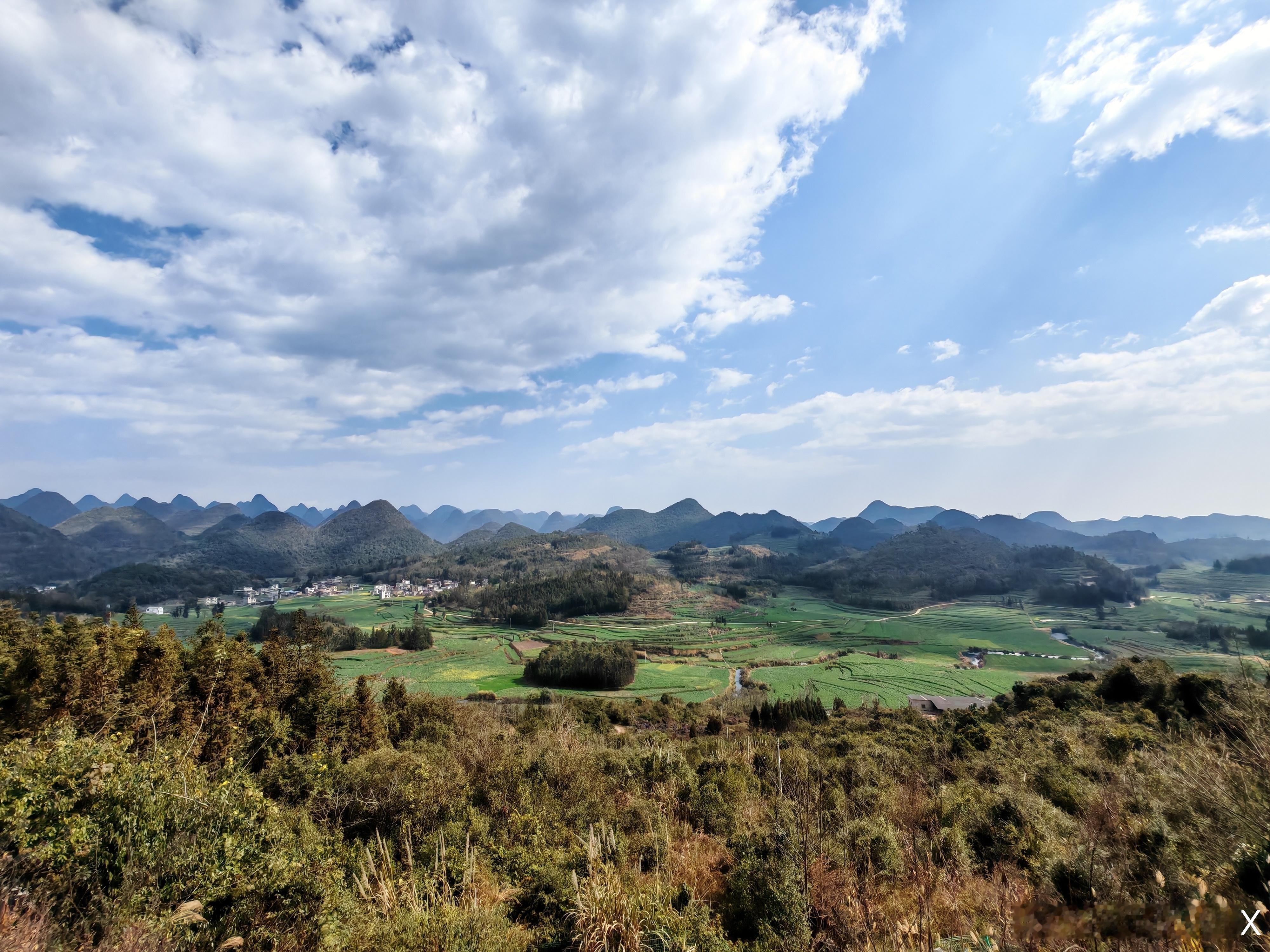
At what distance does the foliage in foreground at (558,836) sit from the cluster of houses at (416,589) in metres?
136

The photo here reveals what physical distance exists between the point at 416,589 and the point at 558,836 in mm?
165112

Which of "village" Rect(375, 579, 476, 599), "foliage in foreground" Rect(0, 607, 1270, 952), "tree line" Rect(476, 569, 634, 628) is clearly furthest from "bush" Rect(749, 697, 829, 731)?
"village" Rect(375, 579, 476, 599)

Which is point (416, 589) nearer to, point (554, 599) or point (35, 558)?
point (554, 599)

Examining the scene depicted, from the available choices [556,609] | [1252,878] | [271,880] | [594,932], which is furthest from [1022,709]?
[556,609]

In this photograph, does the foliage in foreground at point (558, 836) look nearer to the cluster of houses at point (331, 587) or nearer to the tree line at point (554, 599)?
the tree line at point (554, 599)

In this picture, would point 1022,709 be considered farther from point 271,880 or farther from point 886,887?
point 271,880

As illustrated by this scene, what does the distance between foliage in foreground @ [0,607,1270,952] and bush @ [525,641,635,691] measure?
4839 centimetres

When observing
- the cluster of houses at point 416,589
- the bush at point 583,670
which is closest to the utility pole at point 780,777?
the bush at point 583,670

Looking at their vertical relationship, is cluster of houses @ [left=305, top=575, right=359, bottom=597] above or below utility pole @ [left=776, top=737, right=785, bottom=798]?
below

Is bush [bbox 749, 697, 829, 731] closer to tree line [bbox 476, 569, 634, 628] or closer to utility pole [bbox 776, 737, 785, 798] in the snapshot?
utility pole [bbox 776, 737, 785, 798]

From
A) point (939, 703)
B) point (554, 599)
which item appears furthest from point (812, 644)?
point (554, 599)

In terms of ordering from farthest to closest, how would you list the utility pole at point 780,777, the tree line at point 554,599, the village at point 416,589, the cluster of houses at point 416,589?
the cluster of houses at point 416,589 → the village at point 416,589 → the tree line at point 554,599 → the utility pole at point 780,777

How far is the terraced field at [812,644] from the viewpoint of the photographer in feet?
211

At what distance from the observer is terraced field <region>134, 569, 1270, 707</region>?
2530 inches
